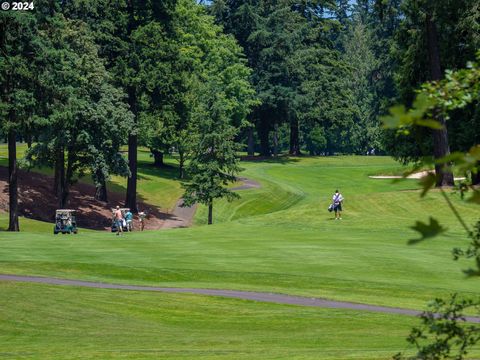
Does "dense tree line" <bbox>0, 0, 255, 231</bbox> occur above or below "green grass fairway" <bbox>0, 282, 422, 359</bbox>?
above

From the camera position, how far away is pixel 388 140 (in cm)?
6275

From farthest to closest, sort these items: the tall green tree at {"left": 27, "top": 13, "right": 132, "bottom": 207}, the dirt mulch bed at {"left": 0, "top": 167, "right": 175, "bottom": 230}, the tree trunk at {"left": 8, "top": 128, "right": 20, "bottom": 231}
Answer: the dirt mulch bed at {"left": 0, "top": 167, "right": 175, "bottom": 230}
the tall green tree at {"left": 27, "top": 13, "right": 132, "bottom": 207}
the tree trunk at {"left": 8, "top": 128, "right": 20, "bottom": 231}

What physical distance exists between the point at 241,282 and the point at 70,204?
38.1 m

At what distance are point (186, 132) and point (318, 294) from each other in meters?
57.2

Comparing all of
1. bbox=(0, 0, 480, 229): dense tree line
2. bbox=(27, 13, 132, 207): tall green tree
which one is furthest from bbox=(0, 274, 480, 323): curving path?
bbox=(27, 13, 132, 207): tall green tree

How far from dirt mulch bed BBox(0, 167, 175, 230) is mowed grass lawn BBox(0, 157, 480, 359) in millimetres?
4768

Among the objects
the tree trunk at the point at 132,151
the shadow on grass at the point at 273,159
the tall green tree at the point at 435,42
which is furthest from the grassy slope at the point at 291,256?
the shadow on grass at the point at 273,159

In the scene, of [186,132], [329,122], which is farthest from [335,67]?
[186,132]

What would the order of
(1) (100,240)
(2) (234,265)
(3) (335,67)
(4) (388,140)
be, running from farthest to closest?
(3) (335,67) < (4) (388,140) < (1) (100,240) < (2) (234,265)

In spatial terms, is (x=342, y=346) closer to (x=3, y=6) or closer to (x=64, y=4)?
(x=3, y=6)

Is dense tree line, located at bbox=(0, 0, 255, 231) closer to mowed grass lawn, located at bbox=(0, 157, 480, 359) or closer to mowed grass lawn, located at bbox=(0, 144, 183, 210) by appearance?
mowed grass lawn, located at bbox=(0, 144, 183, 210)

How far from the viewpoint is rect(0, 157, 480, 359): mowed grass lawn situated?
19688 millimetres

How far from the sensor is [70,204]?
6700cm

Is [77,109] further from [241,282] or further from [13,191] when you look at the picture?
[241,282]
